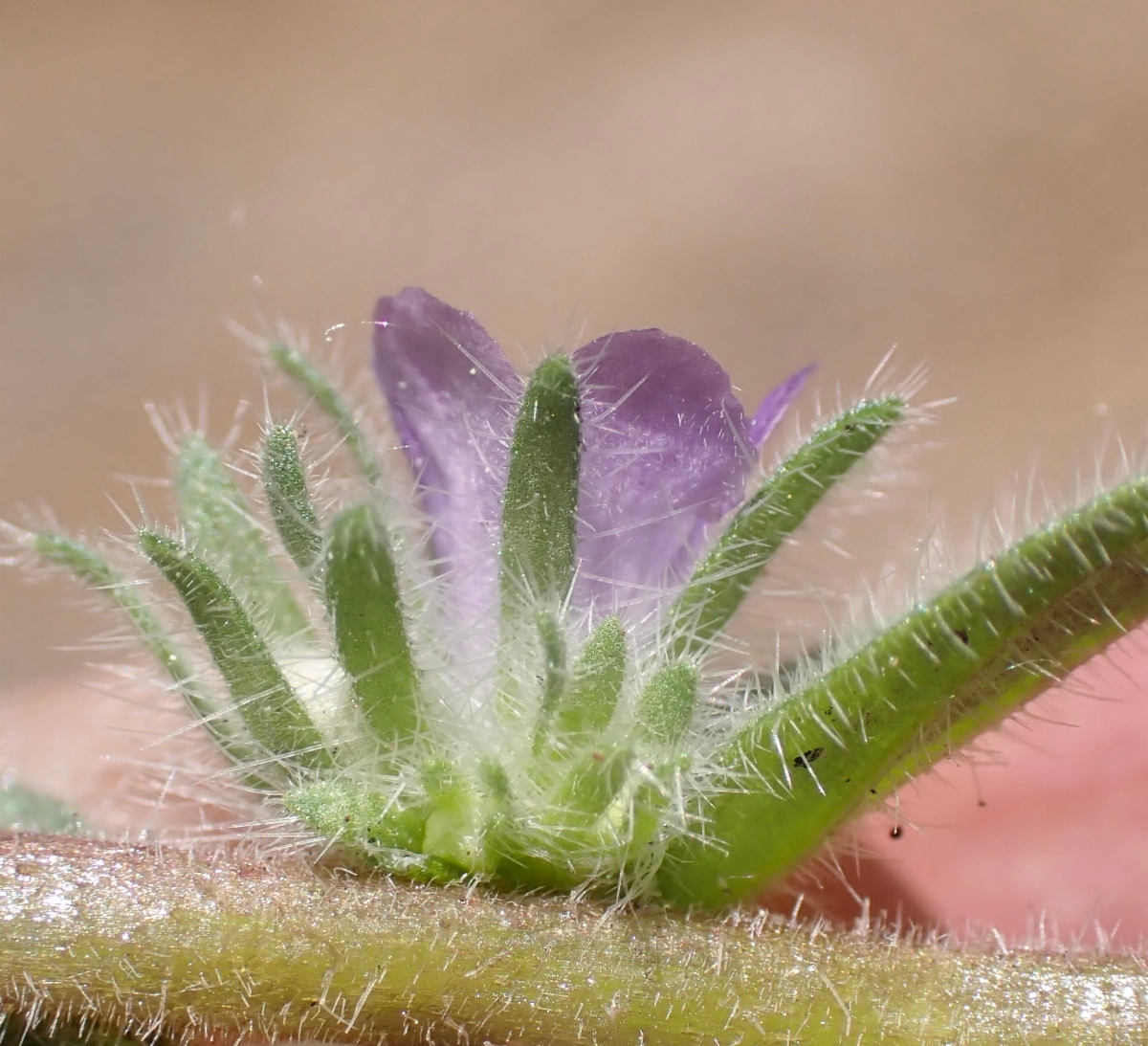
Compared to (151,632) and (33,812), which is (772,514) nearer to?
(151,632)

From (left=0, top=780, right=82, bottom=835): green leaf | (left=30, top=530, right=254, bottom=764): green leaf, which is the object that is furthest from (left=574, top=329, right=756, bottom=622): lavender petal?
(left=0, top=780, right=82, bottom=835): green leaf

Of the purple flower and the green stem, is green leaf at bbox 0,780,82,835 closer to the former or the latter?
the green stem

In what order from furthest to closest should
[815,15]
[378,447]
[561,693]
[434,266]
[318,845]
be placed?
[815,15], [434,266], [378,447], [318,845], [561,693]

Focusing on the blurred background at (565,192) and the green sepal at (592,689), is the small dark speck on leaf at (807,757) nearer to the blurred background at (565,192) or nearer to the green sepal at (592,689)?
the green sepal at (592,689)

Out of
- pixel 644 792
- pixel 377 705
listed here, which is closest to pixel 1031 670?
pixel 644 792

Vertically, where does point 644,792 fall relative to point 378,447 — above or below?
below

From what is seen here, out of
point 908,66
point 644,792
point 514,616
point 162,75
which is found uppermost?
point 908,66

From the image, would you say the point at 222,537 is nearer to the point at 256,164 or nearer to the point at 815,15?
the point at 256,164
